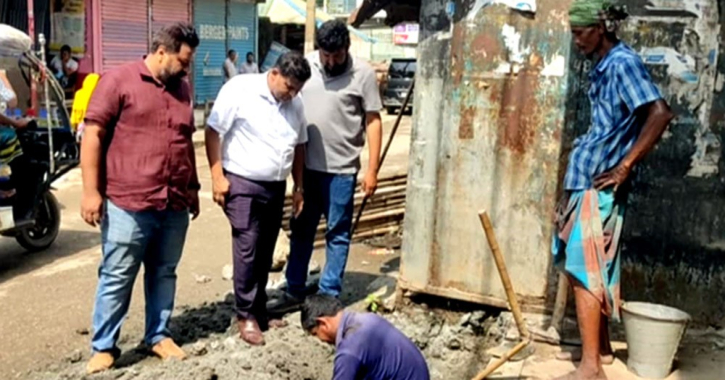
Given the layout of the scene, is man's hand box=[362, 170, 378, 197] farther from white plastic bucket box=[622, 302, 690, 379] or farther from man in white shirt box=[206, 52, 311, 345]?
white plastic bucket box=[622, 302, 690, 379]

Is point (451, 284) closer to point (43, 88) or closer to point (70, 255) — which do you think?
point (70, 255)

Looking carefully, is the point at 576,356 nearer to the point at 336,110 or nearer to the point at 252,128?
the point at 336,110

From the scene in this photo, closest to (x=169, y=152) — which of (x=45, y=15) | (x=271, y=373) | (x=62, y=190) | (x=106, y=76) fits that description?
(x=106, y=76)

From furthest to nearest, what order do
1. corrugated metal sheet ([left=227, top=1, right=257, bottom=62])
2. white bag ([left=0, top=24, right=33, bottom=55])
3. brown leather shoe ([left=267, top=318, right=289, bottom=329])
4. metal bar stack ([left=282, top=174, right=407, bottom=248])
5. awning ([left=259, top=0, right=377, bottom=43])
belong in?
awning ([left=259, top=0, right=377, bottom=43]) < corrugated metal sheet ([left=227, top=1, right=257, bottom=62]) < metal bar stack ([left=282, top=174, right=407, bottom=248]) < white bag ([left=0, top=24, right=33, bottom=55]) < brown leather shoe ([left=267, top=318, right=289, bottom=329])

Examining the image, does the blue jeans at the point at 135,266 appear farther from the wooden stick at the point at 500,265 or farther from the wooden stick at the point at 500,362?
the wooden stick at the point at 500,362

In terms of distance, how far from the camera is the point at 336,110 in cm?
518

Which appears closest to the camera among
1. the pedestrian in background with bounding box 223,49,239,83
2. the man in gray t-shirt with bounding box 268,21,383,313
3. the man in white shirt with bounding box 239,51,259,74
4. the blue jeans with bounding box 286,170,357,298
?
the man in gray t-shirt with bounding box 268,21,383,313

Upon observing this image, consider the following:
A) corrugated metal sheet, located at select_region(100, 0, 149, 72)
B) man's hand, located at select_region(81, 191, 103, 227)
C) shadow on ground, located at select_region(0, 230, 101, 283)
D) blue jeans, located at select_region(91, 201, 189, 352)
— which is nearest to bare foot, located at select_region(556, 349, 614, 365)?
blue jeans, located at select_region(91, 201, 189, 352)

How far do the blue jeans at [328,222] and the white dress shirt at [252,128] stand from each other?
570 millimetres

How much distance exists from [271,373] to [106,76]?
5.96ft

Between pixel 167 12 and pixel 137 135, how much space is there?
586 inches

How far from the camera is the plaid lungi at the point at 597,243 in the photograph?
12.6 ft

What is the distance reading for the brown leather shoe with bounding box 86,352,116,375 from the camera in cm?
428

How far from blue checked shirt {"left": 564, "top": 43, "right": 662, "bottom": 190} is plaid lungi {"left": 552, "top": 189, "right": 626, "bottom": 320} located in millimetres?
99
